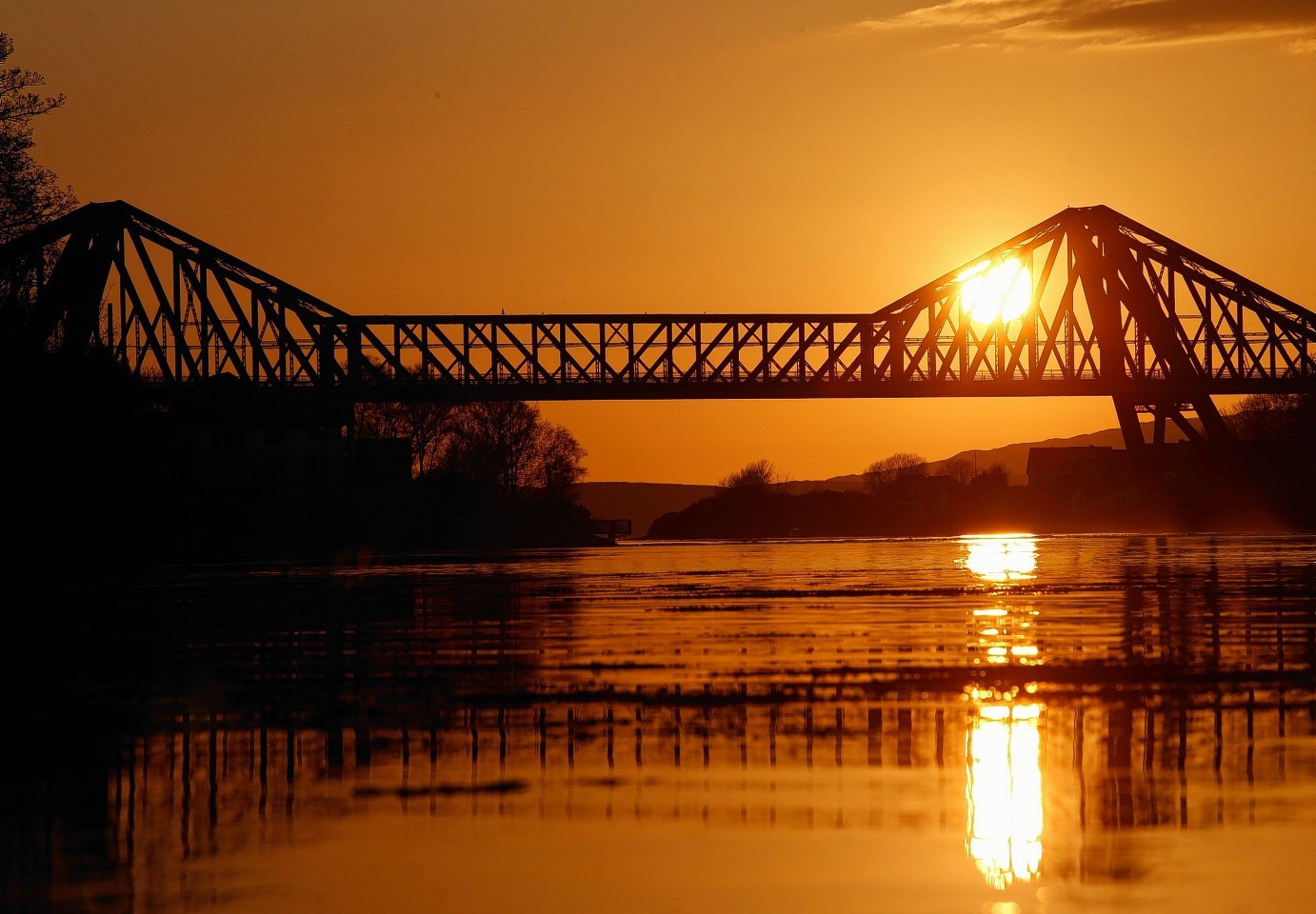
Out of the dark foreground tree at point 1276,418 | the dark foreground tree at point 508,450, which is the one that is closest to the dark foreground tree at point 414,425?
the dark foreground tree at point 508,450

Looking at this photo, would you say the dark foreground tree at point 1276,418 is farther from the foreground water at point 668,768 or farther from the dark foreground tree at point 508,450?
the foreground water at point 668,768

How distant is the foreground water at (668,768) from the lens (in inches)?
427

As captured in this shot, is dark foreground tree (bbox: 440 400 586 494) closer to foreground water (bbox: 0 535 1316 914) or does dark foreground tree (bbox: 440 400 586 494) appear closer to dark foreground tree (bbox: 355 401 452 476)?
dark foreground tree (bbox: 355 401 452 476)

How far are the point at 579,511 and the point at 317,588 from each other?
9187 centimetres

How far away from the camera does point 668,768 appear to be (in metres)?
15.0

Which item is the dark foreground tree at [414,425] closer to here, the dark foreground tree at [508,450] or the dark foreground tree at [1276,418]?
the dark foreground tree at [508,450]

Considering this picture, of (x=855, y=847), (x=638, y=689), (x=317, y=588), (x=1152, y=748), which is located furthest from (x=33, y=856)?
(x=317, y=588)

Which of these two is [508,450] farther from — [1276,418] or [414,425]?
[1276,418]

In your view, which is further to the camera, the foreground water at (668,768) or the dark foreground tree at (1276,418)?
the dark foreground tree at (1276,418)

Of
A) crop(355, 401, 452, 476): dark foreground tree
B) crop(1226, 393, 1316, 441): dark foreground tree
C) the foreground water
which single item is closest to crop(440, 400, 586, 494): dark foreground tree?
crop(355, 401, 452, 476): dark foreground tree

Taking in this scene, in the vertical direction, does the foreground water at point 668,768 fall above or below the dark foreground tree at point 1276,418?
below

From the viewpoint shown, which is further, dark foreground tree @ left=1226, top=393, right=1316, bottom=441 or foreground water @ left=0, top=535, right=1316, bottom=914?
dark foreground tree @ left=1226, top=393, right=1316, bottom=441

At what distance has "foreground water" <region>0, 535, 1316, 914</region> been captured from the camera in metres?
10.8

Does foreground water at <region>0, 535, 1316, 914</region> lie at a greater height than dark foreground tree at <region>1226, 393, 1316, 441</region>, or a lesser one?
lesser
